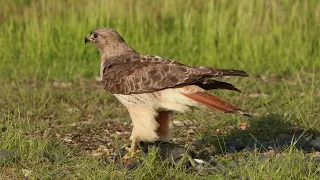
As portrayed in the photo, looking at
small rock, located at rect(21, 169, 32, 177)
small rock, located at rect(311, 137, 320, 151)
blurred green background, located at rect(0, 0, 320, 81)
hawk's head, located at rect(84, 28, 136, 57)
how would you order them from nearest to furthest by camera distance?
small rock, located at rect(21, 169, 32, 177)
small rock, located at rect(311, 137, 320, 151)
hawk's head, located at rect(84, 28, 136, 57)
blurred green background, located at rect(0, 0, 320, 81)

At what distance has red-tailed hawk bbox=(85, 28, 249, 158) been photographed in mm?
6137

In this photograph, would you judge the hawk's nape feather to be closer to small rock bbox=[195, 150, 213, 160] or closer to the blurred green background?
small rock bbox=[195, 150, 213, 160]

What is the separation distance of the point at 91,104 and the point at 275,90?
2.17 metres

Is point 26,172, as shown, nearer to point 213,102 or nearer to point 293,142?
point 213,102

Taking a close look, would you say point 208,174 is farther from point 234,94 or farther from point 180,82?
point 234,94

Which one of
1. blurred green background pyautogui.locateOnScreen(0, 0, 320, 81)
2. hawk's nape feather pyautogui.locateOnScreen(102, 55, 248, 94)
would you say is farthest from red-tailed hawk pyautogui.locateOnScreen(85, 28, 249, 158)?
blurred green background pyautogui.locateOnScreen(0, 0, 320, 81)

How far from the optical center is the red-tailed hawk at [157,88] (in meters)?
6.14

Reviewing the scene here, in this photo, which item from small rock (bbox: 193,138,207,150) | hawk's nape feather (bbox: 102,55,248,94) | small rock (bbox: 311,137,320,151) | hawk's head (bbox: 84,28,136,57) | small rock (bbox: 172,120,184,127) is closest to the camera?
hawk's nape feather (bbox: 102,55,248,94)

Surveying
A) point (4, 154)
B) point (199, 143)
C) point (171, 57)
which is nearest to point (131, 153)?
point (199, 143)

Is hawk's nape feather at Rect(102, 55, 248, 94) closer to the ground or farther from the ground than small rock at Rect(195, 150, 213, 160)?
farther from the ground

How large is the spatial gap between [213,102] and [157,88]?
496 mm

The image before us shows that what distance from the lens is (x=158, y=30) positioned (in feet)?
35.6

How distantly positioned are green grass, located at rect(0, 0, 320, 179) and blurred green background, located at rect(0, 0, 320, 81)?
14 mm

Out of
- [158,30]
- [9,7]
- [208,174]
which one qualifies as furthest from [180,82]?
[9,7]
